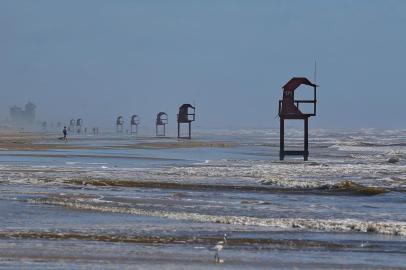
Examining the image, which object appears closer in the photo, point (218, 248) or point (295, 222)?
point (218, 248)

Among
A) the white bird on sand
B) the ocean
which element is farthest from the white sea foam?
the white bird on sand

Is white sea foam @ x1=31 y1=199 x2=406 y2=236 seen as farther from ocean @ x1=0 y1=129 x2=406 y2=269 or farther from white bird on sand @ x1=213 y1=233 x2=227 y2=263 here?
white bird on sand @ x1=213 y1=233 x2=227 y2=263

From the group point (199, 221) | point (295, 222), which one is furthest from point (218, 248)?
point (295, 222)

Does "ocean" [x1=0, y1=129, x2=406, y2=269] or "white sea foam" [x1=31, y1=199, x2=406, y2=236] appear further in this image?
"white sea foam" [x1=31, y1=199, x2=406, y2=236]

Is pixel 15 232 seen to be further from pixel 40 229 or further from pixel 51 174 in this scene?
pixel 51 174

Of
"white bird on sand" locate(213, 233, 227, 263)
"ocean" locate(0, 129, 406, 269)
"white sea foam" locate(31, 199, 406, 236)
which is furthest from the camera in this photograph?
"white sea foam" locate(31, 199, 406, 236)

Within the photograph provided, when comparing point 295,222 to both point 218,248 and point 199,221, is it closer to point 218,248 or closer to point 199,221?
point 199,221

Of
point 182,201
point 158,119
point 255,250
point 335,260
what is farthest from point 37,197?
point 158,119

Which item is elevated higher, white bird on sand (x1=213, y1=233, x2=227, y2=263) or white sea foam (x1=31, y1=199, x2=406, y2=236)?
white sea foam (x1=31, y1=199, x2=406, y2=236)

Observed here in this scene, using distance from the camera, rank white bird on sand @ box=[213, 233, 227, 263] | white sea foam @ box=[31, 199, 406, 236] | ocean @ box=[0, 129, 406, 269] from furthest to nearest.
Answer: white sea foam @ box=[31, 199, 406, 236], ocean @ box=[0, 129, 406, 269], white bird on sand @ box=[213, 233, 227, 263]

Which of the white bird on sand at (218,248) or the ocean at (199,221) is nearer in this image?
the white bird on sand at (218,248)

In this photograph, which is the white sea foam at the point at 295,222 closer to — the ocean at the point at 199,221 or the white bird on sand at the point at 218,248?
the ocean at the point at 199,221

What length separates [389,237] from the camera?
14812mm

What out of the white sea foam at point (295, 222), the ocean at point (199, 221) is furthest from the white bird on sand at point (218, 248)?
the white sea foam at point (295, 222)
